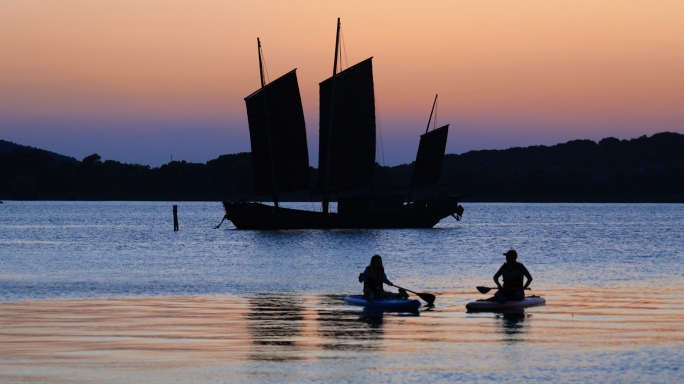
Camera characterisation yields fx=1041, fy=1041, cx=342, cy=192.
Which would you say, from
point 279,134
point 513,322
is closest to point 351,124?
point 279,134

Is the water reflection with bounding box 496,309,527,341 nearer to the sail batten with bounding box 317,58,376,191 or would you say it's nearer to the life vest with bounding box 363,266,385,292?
the life vest with bounding box 363,266,385,292

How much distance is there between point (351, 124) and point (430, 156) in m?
→ 17.2

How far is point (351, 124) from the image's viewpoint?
282 ft

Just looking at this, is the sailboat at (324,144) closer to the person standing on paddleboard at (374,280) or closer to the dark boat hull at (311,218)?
the dark boat hull at (311,218)

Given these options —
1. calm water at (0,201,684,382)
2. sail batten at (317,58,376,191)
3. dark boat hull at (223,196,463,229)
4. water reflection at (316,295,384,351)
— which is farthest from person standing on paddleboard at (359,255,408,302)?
dark boat hull at (223,196,463,229)

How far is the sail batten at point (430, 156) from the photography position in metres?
Result: 100

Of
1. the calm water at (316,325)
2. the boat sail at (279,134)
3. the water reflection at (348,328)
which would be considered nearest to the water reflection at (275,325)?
the calm water at (316,325)

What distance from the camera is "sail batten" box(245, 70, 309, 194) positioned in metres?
83.8

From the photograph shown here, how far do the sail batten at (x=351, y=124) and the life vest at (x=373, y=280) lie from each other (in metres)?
56.3

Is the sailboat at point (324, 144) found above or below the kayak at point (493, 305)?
above

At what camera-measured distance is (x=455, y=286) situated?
38.4 m

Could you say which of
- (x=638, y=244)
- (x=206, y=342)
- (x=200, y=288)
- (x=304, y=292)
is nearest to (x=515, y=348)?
(x=206, y=342)

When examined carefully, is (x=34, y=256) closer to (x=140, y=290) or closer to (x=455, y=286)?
(x=140, y=290)

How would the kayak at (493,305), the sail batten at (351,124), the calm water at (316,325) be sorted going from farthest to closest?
the sail batten at (351,124), the kayak at (493,305), the calm water at (316,325)
